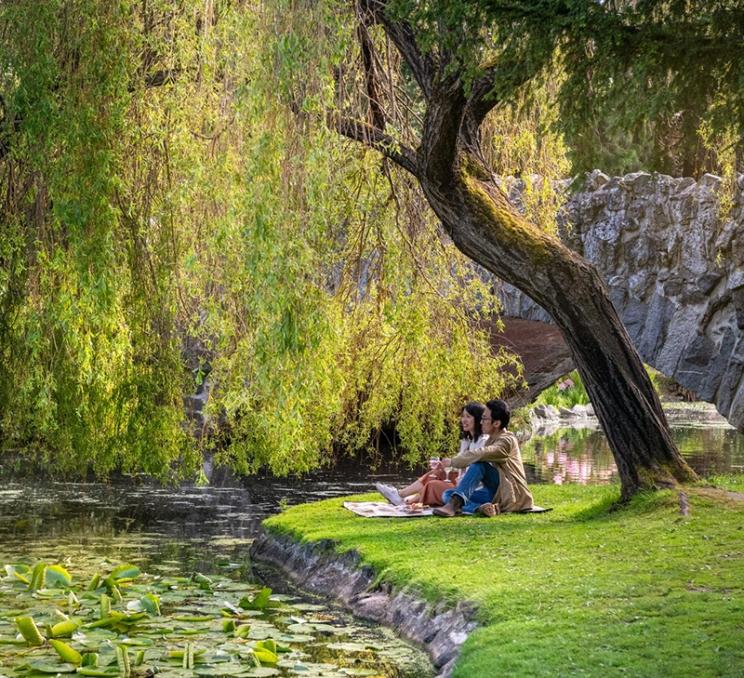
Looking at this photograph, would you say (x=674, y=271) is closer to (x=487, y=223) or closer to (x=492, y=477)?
(x=492, y=477)

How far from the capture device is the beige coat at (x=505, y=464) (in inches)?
419

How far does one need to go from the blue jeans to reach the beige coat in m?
0.06

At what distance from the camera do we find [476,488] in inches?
441

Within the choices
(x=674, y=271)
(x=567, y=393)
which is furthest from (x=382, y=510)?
(x=567, y=393)

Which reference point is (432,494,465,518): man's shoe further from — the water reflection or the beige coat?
the water reflection

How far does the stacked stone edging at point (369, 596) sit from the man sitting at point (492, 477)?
1431 millimetres

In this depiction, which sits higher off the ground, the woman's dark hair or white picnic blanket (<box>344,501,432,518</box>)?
the woman's dark hair

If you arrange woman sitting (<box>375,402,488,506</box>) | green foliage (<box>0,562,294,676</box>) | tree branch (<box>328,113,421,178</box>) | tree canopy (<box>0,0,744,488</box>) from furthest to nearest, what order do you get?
1. woman sitting (<box>375,402,488,506</box>)
2. tree branch (<box>328,113,421,178</box>)
3. tree canopy (<box>0,0,744,488</box>)
4. green foliage (<box>0,562,294,676</box>)

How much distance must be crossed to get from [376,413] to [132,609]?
522 cm

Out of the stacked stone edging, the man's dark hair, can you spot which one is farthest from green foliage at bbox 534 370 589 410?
the stacked stone edging

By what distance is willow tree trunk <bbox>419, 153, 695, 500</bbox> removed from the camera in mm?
10078

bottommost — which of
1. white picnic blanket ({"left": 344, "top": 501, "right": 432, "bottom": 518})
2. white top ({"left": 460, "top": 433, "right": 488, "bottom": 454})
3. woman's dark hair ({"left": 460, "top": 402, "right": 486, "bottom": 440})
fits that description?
white picnic blanket ({"left": 344, "top": 501, "right": 432, "bottom": 518})

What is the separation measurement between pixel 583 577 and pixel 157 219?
419 cm

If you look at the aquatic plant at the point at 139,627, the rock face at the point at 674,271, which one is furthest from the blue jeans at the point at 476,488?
the rock face at the point at 674,271
